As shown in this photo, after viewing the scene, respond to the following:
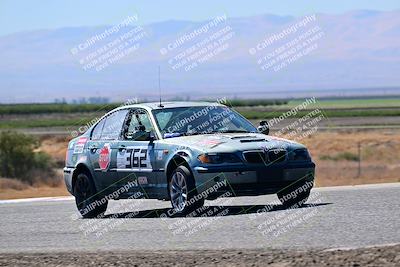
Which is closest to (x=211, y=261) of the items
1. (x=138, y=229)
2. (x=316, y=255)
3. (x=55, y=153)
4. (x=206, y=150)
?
(x=316, y=255)

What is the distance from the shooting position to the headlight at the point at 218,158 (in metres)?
13.5

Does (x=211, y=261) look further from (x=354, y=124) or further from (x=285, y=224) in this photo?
(x=354, y=124)

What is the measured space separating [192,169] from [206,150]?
0.97 ft

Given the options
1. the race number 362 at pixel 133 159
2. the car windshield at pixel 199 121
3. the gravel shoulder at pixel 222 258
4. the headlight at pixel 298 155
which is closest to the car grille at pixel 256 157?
the headlight at pixel 298 155

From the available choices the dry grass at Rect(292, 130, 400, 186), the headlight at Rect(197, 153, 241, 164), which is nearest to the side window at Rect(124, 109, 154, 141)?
the headlight at Rect(197, 153, 241, 164)

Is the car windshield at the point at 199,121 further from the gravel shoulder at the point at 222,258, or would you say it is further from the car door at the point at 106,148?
the gravel shoulder at the point at 222,258

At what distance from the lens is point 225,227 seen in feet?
40.0

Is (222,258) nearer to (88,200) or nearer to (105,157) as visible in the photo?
(105,157)

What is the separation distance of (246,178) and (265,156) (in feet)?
1.30

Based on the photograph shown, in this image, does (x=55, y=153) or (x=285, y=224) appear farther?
(x=55, y=153)

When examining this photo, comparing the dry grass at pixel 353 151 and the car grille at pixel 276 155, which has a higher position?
the car grille at pixel 276 155

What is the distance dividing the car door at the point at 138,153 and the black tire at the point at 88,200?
689mm

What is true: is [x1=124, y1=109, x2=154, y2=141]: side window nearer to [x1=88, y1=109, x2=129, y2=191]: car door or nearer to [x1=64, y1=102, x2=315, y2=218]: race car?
[x1=64, y1=102, x2=315, y2=218]: race car

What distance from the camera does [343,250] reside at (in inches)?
381
